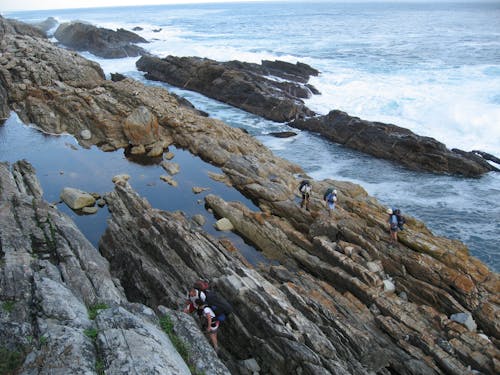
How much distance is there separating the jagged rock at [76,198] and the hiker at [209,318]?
16.0 m

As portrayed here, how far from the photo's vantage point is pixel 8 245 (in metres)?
14.6

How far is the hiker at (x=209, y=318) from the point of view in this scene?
1238 cm

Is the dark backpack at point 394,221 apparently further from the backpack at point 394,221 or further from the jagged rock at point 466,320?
the jagged rock at point 466,320

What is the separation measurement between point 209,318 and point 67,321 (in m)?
4.29

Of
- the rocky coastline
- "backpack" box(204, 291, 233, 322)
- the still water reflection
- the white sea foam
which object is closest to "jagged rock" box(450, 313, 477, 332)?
the rocky coastline

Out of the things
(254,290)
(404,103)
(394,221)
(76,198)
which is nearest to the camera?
(254,290)

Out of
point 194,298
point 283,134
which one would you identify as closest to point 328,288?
point 194,298

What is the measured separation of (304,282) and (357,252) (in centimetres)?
350

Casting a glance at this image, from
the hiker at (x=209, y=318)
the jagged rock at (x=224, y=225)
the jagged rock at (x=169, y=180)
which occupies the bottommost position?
the jagged rock at (x=224, y=225)

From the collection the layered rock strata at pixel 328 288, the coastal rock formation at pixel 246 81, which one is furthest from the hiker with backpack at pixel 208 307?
the coastal rock formation at pixel 246 81

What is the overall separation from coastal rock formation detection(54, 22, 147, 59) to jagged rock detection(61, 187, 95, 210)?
63.2 meters

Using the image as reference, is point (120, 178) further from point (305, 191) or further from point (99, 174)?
point (305, 191)

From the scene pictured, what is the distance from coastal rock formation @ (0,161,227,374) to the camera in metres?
8.38

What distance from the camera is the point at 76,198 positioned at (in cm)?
2536
